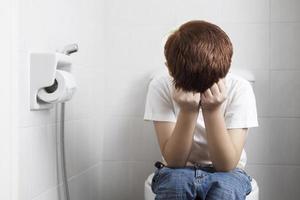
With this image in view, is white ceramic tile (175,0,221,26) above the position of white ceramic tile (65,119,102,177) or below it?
above

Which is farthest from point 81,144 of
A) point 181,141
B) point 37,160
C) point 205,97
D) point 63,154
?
point 205,97

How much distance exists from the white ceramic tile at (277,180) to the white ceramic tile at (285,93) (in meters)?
0.22

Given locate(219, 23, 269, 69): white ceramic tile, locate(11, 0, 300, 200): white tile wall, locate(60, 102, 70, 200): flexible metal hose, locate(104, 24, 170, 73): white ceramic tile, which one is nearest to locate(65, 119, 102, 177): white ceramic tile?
locate(11, 0, 300, 200): white tile wall

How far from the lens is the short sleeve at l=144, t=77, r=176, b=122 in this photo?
1262 millimetres

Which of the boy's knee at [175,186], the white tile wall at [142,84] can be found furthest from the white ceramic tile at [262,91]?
the boy's knee at [175,186]

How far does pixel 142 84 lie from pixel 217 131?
2.27ft

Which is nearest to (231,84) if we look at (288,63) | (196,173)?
(196,173)

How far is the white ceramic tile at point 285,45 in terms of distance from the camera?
5.55 feet

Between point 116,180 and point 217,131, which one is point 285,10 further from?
point 116,180

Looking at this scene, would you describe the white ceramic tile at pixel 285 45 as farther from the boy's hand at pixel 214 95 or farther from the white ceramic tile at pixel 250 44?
the boy's hand at pixel 214 95

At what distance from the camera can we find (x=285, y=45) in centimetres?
170

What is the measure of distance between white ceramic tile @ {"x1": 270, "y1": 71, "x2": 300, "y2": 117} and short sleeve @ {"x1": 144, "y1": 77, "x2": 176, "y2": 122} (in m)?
0.57

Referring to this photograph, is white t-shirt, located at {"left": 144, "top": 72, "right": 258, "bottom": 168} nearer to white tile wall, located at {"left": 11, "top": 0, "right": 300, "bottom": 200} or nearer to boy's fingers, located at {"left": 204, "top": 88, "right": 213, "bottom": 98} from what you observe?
boy's fingers, located at {"left": 204, "top": 88, "right": 213, "bottom": 98}

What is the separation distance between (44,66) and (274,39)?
97 centimetres
